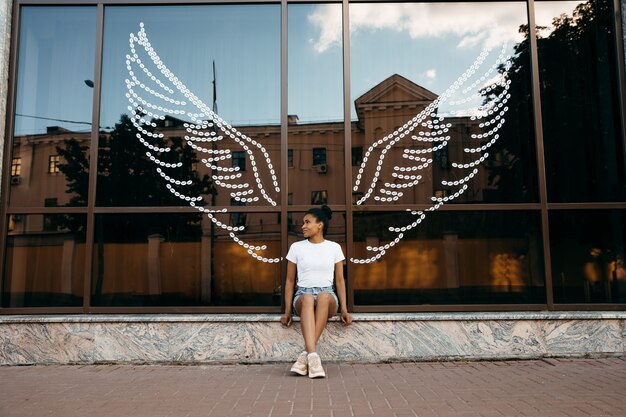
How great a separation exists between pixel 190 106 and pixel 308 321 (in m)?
3.03

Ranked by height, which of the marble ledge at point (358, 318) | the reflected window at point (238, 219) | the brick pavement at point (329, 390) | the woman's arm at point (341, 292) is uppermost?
the reflected window at point (238, 219)

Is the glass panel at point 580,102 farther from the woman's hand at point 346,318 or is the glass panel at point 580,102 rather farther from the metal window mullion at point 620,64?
the woman's hand at point 346,318

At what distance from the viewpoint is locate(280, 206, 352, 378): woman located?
5.40m

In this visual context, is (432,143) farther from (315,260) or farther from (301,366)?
(301,366)

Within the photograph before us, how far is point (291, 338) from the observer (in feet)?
19.2

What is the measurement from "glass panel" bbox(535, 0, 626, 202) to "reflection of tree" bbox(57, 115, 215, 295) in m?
4.19

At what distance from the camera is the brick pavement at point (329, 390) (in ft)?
13.3

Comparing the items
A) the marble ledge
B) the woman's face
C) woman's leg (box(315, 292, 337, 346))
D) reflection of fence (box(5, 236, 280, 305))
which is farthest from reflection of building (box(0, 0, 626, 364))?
woman's leg (box(315, 292, 337, 346))

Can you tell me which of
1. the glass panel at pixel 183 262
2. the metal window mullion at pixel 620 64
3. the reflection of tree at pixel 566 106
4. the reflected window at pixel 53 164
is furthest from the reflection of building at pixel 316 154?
the metal window mullion at pixel 620 64

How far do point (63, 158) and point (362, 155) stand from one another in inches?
142

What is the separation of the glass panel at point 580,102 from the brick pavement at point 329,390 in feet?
6.74

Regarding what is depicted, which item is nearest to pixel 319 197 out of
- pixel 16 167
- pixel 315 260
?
pixel 315 260

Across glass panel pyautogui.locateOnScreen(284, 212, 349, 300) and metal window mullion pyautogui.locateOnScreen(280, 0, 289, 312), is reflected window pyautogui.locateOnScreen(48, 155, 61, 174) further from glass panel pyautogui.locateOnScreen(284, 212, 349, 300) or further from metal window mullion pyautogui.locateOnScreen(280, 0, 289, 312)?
glass panel pyautogui.locateOnScreen(284, 212, 349, 300)

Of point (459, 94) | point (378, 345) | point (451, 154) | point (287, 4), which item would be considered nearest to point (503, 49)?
point (459, 94)
